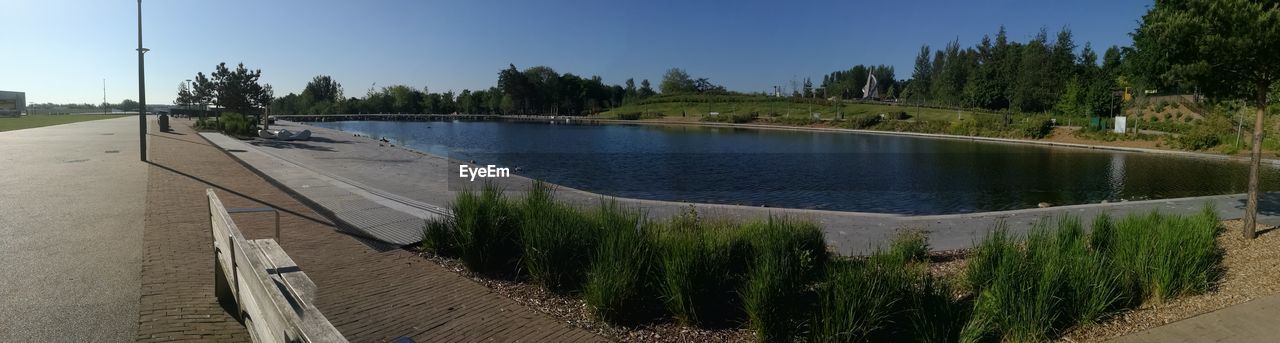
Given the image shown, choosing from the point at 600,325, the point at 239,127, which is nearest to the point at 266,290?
the point at 600,325

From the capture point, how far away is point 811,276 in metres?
6.80

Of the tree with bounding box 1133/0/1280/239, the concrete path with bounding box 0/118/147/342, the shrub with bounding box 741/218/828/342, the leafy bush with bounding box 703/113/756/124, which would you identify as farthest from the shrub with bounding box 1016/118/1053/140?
the concrete path with bounding box 0/118/147/342

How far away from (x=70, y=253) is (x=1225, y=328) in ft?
37.8

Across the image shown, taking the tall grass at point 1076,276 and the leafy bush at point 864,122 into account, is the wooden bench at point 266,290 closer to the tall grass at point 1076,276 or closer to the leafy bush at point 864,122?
the tall grass at point 1076,276

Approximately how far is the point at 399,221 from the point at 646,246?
5.24m

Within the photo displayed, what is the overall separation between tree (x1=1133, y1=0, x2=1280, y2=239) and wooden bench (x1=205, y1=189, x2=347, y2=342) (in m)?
10.7

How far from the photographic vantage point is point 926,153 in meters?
38.6

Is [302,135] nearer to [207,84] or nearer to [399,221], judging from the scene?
[399,221]

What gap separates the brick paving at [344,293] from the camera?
5105 millimetres

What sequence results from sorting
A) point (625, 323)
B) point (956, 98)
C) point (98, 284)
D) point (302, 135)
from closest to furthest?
point (625, 323) → point (98, 284) → point (302, 135) → point (956, 98)

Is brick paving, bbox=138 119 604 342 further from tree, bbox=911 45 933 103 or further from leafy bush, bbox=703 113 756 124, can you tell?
tree, bbox=911 45 933 103

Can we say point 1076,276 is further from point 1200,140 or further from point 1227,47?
point 1200,140

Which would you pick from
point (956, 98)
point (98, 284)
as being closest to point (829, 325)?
point (98, 284)

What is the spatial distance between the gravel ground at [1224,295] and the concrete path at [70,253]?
25.6ft
